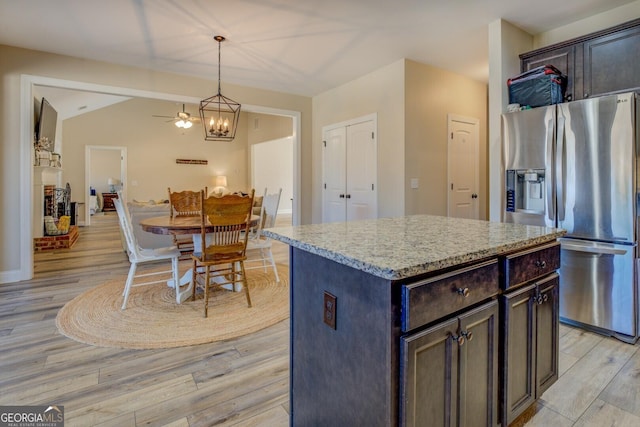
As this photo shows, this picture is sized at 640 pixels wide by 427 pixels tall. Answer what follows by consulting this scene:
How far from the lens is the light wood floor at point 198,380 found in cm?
165

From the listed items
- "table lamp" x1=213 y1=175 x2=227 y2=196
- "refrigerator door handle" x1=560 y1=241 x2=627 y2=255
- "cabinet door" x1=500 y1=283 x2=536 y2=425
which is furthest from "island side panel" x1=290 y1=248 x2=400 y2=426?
"table lamp" x1=213 y1=175 x2=227 y2=196

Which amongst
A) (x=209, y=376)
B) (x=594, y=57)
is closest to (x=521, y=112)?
(x=594, y=57)

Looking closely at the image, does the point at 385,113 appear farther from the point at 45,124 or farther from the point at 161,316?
the point at 45,124

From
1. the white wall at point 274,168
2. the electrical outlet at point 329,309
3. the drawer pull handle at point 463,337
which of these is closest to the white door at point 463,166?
the drawer pull handle at point 463,337

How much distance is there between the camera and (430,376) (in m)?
1.06

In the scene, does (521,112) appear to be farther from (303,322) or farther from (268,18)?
(303,322)

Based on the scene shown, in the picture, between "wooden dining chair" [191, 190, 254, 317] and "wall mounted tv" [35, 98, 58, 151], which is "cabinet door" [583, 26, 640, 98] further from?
"wall mounted tv" [35, 98, 58, 151]

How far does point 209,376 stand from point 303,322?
989 millimetres

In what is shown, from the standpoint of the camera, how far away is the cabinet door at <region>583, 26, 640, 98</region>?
2.56 meters

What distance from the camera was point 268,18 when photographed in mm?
3145

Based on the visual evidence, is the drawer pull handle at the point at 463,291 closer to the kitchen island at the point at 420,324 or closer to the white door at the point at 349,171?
the kitchen island at the point at 420,324

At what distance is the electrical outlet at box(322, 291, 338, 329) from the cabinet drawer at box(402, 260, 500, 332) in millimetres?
281

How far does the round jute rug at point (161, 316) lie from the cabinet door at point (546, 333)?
1834mm

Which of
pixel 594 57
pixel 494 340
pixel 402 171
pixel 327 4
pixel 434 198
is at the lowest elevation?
pixel 494 340
